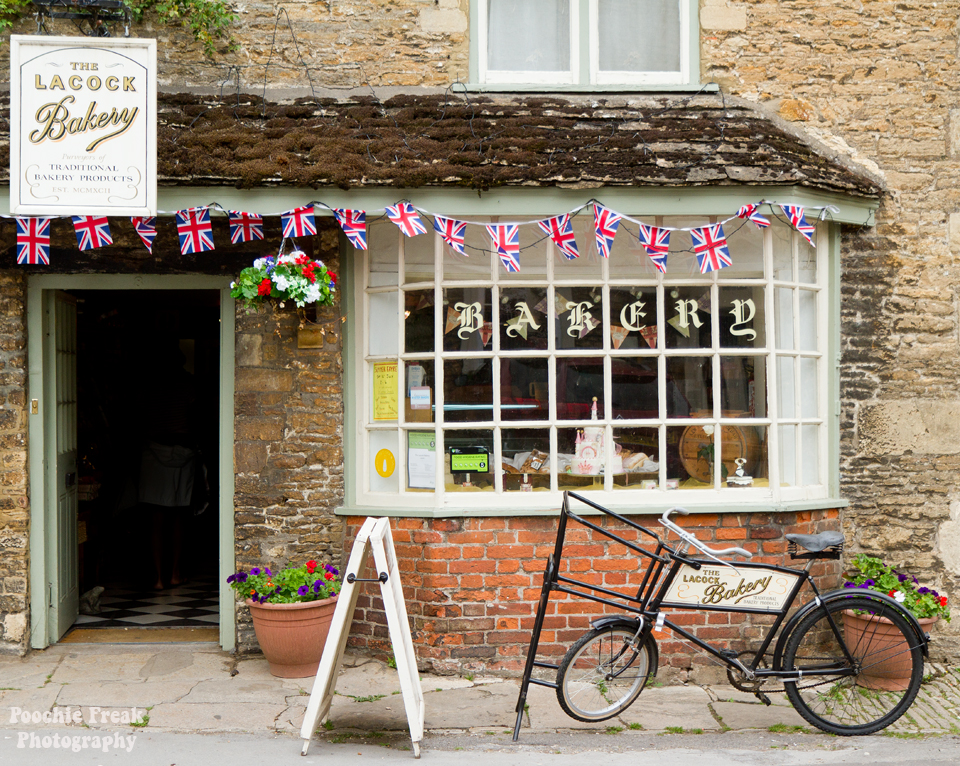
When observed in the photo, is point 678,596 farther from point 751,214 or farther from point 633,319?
point 751,214

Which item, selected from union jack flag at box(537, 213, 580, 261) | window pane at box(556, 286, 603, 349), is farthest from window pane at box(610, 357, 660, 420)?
union jack flag at box(537, 213, 580, 261)

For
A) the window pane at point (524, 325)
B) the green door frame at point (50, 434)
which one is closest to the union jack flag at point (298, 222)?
the green door frame at point (50, 434)

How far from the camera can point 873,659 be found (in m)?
4.76

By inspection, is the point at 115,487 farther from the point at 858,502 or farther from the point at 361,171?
the point at 858,502

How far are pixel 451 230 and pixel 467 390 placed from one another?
102 cm

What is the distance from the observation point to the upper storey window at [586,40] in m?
6.23

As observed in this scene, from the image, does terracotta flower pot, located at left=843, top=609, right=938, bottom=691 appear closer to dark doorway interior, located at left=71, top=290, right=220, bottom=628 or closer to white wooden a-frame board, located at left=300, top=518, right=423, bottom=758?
white wooden a-frame board, located at left=300, top=518, right=423, bottom=758

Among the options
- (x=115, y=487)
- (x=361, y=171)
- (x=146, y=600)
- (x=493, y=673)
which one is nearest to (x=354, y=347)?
(x=361, y=171)

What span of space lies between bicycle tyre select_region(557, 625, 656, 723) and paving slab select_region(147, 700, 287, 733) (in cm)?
160

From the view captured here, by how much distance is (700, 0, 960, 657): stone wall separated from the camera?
19.8 feet

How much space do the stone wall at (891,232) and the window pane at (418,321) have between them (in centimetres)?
245

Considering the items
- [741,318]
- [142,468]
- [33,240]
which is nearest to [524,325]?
[741,318]

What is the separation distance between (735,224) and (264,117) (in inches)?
121

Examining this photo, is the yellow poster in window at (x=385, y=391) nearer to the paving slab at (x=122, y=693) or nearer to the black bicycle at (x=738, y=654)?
the black bicycle at (x=738, y=654)
